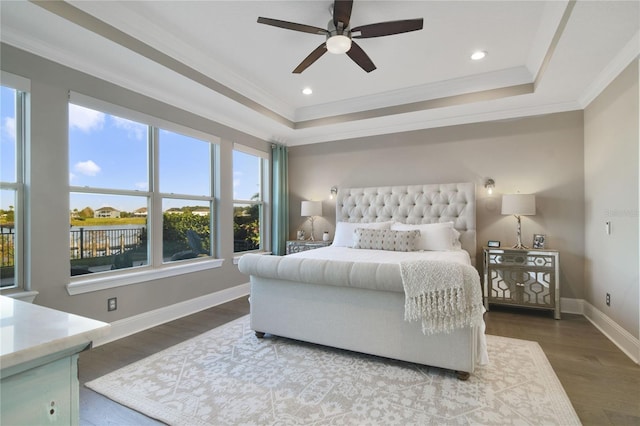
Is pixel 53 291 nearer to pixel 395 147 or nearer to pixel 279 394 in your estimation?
pixel 279 394

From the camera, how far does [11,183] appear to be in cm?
241

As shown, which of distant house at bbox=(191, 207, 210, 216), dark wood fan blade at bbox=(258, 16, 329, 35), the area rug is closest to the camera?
the area rug

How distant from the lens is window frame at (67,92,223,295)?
284 centimetres

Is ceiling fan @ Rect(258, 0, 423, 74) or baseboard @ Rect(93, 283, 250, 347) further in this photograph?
baseboard @ Rect(93, 283, 250, 347)

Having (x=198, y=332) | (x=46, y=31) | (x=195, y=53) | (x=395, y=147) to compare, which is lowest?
(x=198, y=332)

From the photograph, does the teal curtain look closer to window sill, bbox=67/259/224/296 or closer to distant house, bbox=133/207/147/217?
window sill, bbox=67/259/224/296

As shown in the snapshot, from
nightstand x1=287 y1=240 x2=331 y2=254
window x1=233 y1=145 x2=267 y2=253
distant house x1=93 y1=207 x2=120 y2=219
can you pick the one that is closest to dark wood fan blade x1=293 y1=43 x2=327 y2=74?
window x1=233 y1=145 x2=267 y2=253

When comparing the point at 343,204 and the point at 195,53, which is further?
the point at 343,204

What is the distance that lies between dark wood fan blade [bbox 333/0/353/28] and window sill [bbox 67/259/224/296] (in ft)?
10.1

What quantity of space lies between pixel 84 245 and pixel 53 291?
1.61 ft

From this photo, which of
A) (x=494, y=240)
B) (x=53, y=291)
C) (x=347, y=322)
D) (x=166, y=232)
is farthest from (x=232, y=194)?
(x=494, y=240)

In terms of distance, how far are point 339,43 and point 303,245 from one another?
327 centimetres

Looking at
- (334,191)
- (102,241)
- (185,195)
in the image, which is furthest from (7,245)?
(334,191)

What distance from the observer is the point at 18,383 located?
62 cm
